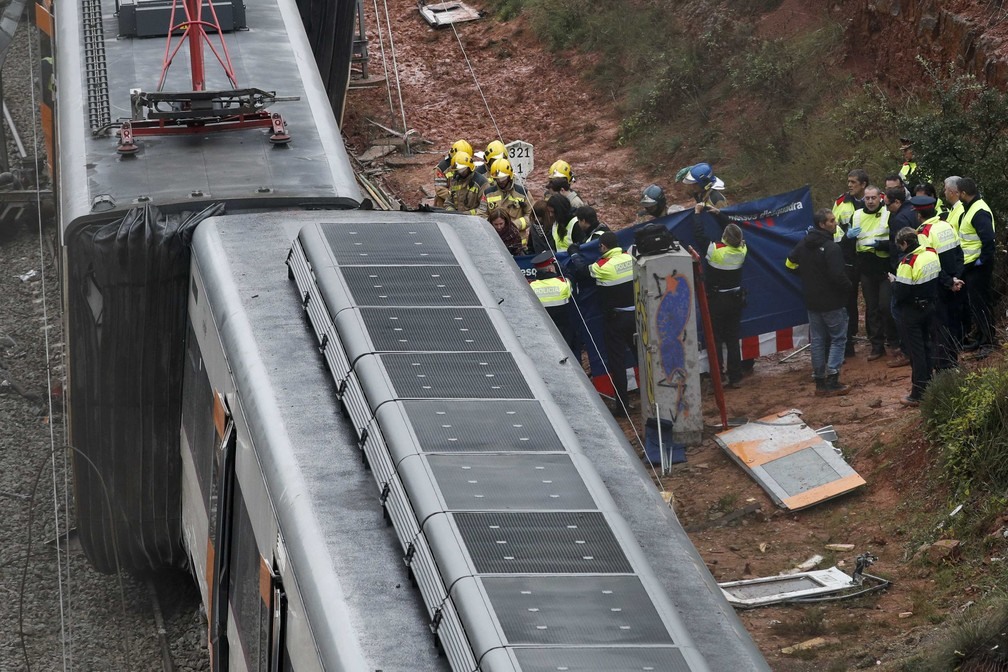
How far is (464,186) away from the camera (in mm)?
14914

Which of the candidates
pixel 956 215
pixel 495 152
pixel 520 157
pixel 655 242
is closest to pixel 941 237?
pixel 956 215

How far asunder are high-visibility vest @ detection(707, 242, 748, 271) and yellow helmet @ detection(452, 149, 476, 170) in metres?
3.21

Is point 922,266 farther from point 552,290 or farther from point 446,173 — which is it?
point 446,173

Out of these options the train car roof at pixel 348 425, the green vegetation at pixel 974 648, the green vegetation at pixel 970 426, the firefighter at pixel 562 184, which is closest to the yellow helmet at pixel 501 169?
the firefighter at pixel 562 184

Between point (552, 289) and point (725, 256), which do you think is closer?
point (552, 289)

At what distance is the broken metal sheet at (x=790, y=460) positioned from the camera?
11164 mm

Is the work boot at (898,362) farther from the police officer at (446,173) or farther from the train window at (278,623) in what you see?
the train window at (278,623)

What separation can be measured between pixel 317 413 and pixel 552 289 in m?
5.84

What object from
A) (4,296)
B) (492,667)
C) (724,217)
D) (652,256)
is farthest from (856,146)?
(492,667)

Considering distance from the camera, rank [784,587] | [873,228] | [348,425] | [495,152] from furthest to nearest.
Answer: [495,152], [873,228], [784,587], [348,425]

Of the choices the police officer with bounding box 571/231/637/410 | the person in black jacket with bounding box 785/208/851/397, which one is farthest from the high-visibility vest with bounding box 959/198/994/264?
the police officer with bounding box 571/231/637/410

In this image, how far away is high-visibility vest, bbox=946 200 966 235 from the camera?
39.0ft

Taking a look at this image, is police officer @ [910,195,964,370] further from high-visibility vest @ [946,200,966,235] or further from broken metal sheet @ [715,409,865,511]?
broken metal sheet @ [715,409,865,511]

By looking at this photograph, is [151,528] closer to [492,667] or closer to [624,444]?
[624,444]
